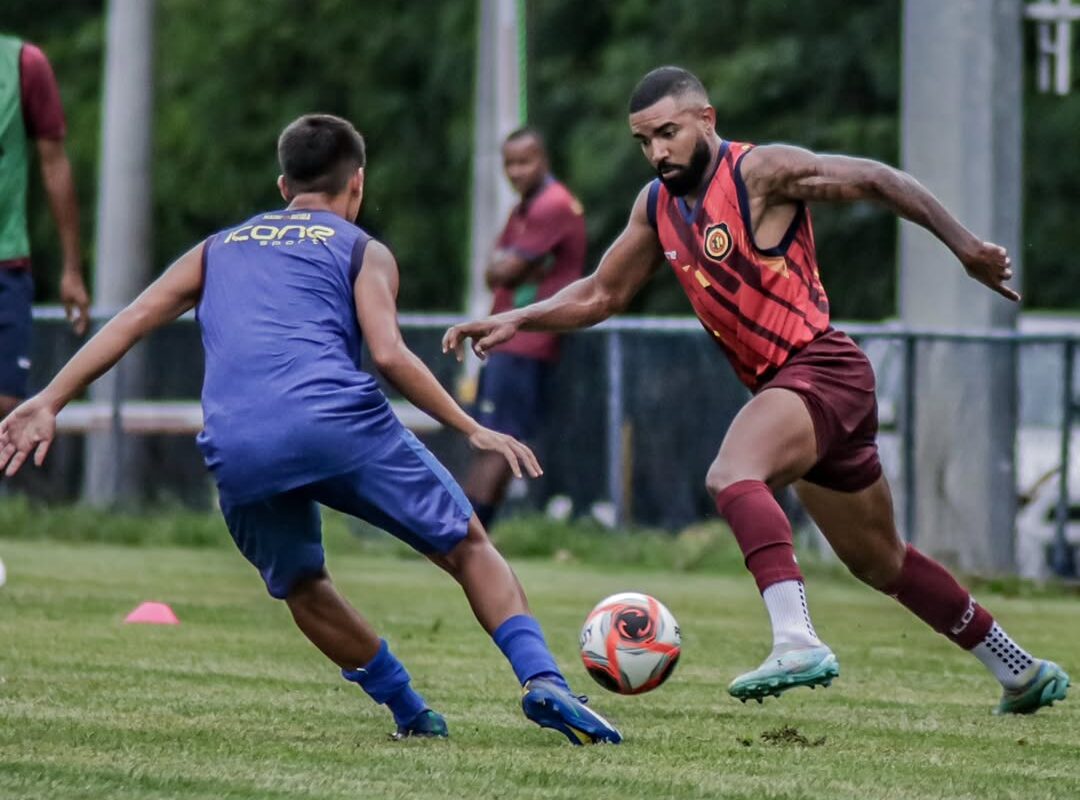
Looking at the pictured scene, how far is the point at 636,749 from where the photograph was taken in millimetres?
6164

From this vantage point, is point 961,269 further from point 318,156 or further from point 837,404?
point 318,156

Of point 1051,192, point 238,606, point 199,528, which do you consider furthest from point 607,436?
point 1051,192

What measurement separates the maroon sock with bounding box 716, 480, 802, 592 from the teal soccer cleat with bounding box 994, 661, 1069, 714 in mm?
1135

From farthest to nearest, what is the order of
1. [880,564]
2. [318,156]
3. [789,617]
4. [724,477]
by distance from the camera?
[880,564], [724,477], [318,156], [789,617]

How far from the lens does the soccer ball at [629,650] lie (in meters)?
6.65

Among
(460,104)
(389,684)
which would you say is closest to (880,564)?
(389,684)

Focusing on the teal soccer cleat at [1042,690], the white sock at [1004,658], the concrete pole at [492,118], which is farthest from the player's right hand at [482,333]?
the concrete pole at [492,118]

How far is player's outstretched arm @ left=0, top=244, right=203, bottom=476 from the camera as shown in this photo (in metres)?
6.04

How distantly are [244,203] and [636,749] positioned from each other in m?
26.0

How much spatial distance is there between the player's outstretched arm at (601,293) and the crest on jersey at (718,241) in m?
0.35

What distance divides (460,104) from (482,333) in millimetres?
23006

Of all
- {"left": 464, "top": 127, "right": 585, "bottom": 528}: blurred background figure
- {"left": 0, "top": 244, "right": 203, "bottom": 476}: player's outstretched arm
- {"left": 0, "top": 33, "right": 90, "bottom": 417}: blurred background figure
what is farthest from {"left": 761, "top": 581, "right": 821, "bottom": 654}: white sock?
{"left": 464, "top": 127, "right": 585, "bottom": 528}: blurred background figure

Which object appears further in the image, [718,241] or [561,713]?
[718,241]

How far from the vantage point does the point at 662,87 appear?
6.95m
